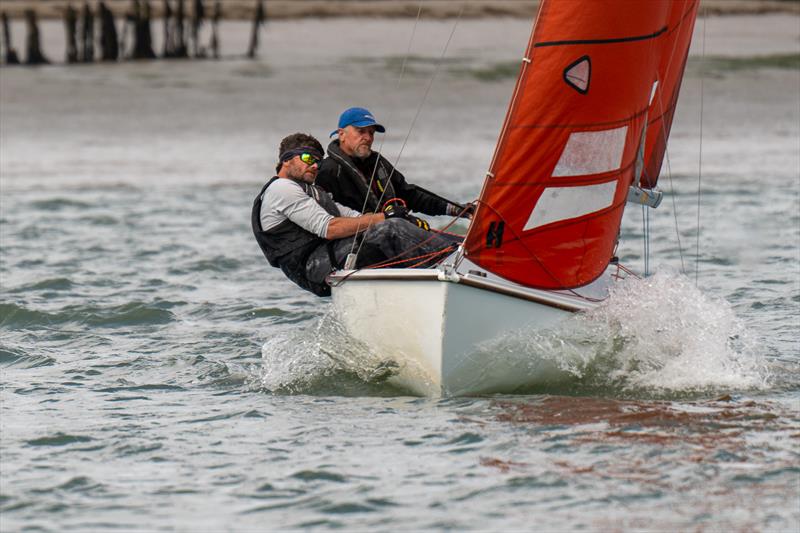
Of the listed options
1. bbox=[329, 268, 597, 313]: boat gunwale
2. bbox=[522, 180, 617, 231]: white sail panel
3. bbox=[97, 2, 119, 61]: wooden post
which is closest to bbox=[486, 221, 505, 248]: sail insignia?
bbox=[522, 180, 617, 231]: white sail panel

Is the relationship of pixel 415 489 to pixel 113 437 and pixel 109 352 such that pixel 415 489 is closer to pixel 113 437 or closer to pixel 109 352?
pixel 113 437

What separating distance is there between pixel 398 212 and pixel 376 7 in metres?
27.6

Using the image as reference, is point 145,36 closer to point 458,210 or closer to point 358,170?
point 458,210

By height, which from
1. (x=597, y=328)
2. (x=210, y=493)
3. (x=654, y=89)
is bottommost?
(x=210, y=493)

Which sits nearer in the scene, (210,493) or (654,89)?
(210,493)

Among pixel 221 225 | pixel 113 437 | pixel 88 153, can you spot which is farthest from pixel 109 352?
pixel 88 153

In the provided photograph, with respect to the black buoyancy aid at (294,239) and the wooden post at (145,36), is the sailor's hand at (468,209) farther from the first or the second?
the wooden post at (145,36)

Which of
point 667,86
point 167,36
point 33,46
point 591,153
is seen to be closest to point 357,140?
point 591,153

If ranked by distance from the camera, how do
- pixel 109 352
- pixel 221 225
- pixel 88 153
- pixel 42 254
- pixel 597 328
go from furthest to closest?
pixel 88 153
pixel 221 225
pixel 42 254
pixel 109 352
pixel 597 328

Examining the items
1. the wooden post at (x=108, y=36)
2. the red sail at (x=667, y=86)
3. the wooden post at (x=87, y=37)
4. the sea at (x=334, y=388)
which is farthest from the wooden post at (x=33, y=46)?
the red sail at (x=667, y=86)

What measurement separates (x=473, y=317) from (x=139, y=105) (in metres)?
18.2

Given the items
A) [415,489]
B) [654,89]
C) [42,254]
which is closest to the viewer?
[415,489]

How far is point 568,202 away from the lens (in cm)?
923

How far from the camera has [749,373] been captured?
30.7ft
